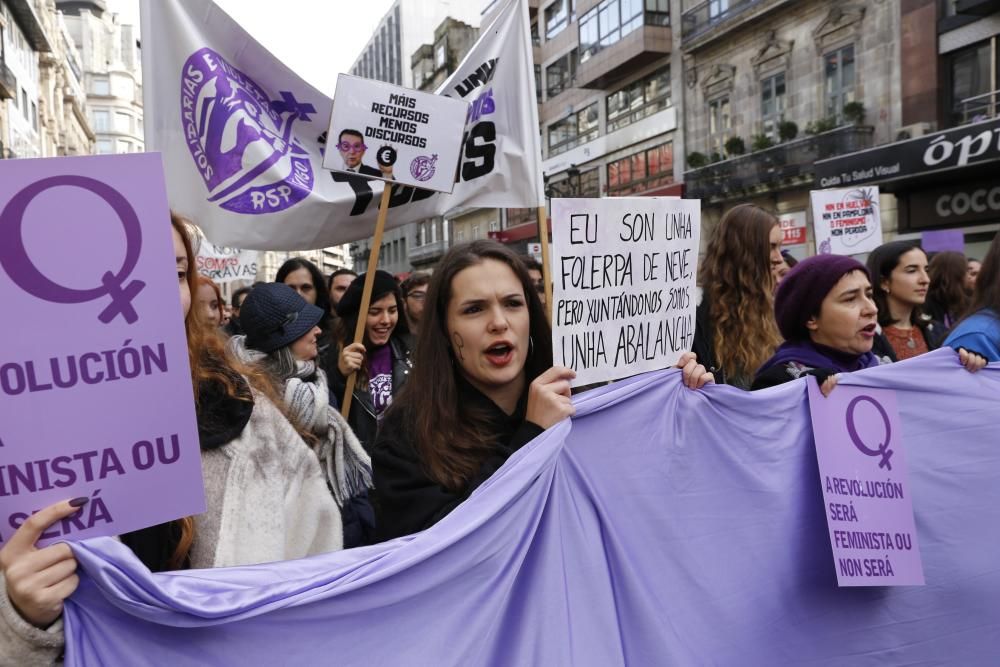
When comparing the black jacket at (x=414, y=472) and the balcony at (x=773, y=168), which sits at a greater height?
the balcony at (x=773, y=168)

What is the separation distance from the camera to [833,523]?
2.30 meters

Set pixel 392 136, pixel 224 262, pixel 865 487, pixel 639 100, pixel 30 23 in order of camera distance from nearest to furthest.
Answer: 1. pixel 865 487
2. pixel 392 136
3. pixel 224 262
4. pixel 639 100
5. pixel 30 23

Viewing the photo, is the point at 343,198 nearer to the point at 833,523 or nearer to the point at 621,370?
the point at 621,370

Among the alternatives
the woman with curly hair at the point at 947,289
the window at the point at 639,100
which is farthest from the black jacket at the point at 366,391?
the window at the point at 639,100

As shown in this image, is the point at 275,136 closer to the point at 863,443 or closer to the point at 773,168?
the point at 863,443

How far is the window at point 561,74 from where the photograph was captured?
3266cm

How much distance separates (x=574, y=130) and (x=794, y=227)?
47.6ft

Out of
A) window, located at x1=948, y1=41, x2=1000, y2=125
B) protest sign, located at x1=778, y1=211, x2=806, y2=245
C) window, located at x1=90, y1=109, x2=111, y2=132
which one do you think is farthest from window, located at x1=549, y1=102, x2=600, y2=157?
window, located at x1=90, y1=109, x2=111, y2=132

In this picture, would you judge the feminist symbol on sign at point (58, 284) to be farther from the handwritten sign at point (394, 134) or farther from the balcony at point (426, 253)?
the balcony at point (426, 253)

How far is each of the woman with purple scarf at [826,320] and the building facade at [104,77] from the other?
104m

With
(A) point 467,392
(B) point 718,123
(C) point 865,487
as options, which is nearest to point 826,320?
(C) point 865,487

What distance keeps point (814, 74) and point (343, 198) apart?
18.9 meters

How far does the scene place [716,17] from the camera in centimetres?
2362

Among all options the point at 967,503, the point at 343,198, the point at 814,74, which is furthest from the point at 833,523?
the point at 814,74
